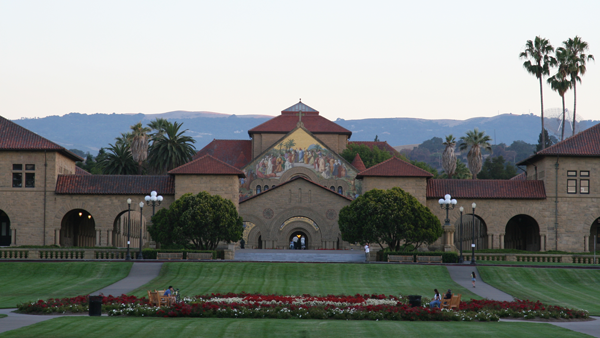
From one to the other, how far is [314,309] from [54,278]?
789 inches

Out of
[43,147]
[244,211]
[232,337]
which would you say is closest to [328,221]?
[244,211]

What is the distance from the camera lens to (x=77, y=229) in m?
66.5

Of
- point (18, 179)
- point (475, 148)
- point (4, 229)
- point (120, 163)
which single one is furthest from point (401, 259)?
point (120, 163)

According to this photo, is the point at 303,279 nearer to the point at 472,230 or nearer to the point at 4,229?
the point at 472,230

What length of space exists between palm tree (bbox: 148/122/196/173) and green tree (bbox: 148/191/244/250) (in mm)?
24506

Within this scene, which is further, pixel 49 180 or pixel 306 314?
pixel 49 180

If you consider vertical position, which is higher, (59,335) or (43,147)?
(43,147)

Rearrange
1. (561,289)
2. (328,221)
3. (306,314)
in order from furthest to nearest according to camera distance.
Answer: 1. (328,221)
2. (561,289)
3. (306,314)

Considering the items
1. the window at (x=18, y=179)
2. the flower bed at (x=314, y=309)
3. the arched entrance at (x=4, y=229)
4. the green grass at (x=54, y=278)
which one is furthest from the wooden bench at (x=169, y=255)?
the flower bed at (x=314, y=309)

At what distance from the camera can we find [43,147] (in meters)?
58.5

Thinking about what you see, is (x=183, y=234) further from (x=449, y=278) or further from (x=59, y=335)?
(x=59, y=335)

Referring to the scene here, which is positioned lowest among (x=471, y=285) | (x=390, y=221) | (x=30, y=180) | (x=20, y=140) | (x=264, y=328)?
(x=471, y=285)

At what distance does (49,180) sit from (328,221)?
2472cm

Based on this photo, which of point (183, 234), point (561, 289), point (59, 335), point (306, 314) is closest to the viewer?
point (59, 335)
